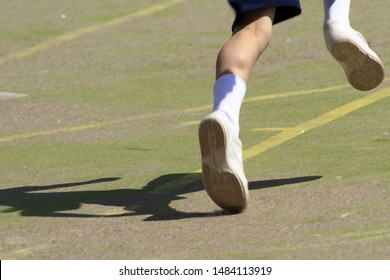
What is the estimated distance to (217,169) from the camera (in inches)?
229

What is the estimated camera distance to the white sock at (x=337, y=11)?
259 inches

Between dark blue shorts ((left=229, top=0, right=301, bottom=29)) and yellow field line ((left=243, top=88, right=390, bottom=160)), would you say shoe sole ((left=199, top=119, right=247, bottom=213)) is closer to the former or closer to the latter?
dark blue shorts ((left=229, top=0, right=301, bottom=29))

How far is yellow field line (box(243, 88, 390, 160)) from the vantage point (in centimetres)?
729

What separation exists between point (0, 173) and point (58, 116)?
1427mm

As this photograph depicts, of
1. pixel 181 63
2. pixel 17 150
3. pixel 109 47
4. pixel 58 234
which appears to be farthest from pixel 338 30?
pixel 109 47

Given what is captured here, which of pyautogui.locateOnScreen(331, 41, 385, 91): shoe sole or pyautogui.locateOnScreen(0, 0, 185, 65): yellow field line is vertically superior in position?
pyautogui.locateOnScreen(331, 41, 385, 91): shoe sole

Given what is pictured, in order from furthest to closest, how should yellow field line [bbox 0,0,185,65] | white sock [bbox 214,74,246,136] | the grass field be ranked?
yellow field line [bbox 0,0,185,65]
white sock [bbox 214,74,246,136]
the grass field

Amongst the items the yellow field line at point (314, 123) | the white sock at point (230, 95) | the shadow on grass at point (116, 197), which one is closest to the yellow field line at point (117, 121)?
the yellow field line at point (314, 123)

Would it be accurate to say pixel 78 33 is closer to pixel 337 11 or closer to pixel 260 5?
pixel 337 11

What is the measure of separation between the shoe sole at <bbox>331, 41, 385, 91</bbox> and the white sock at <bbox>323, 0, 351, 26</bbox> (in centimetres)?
17

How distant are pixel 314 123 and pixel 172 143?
2.78 feet

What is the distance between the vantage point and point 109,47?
1084 cm

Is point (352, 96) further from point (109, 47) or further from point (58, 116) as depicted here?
point (109, 47)

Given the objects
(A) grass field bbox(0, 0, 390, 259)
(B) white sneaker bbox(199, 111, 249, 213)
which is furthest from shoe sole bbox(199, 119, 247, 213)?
(A) grass field bbox(0, 0, 390, 259)
